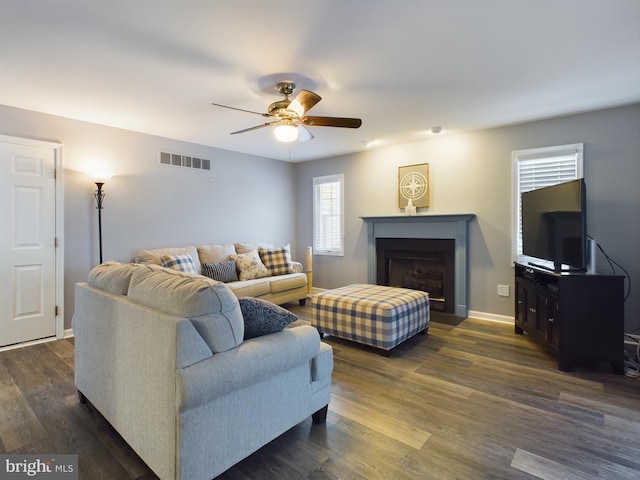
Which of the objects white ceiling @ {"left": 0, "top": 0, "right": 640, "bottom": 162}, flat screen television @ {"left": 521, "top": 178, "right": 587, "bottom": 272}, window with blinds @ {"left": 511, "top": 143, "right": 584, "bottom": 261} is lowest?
flat screen television @ {"left": 521, "top": 178, "right": 587, "bottom": 272}

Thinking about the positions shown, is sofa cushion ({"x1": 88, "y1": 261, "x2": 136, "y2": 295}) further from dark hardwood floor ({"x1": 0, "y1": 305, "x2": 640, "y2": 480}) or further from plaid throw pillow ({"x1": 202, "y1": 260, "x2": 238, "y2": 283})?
plaid throw pillow ({"x1": 202, "y1": 260, "x2": 238, "y2": 283})

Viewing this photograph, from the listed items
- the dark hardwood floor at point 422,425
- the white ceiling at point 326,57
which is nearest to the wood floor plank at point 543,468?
the dark hardwood floor at point 422,425

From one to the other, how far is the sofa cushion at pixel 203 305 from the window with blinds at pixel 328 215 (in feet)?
14.0

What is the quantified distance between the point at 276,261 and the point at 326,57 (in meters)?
3.24

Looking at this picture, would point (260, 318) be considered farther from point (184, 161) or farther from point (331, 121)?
point (184, 161)

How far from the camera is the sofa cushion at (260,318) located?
1743mm

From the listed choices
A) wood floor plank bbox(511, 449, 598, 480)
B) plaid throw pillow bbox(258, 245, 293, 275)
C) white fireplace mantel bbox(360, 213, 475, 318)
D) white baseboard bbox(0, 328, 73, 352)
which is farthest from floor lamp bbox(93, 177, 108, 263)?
wood floor plank bbox(511, 449, 598, 480)

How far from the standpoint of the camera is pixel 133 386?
1.67 meters

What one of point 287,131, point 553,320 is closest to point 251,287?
point 287,131

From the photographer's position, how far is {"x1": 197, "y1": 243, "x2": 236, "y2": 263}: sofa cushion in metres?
4.70

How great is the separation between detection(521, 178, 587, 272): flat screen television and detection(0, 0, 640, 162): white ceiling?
960 millimetres

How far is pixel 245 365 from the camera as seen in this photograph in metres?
1.55

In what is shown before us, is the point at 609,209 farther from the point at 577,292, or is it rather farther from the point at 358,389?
the point at 358,389

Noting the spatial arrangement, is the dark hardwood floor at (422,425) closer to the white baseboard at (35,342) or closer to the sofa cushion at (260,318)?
the white baseboard at (35,342)
